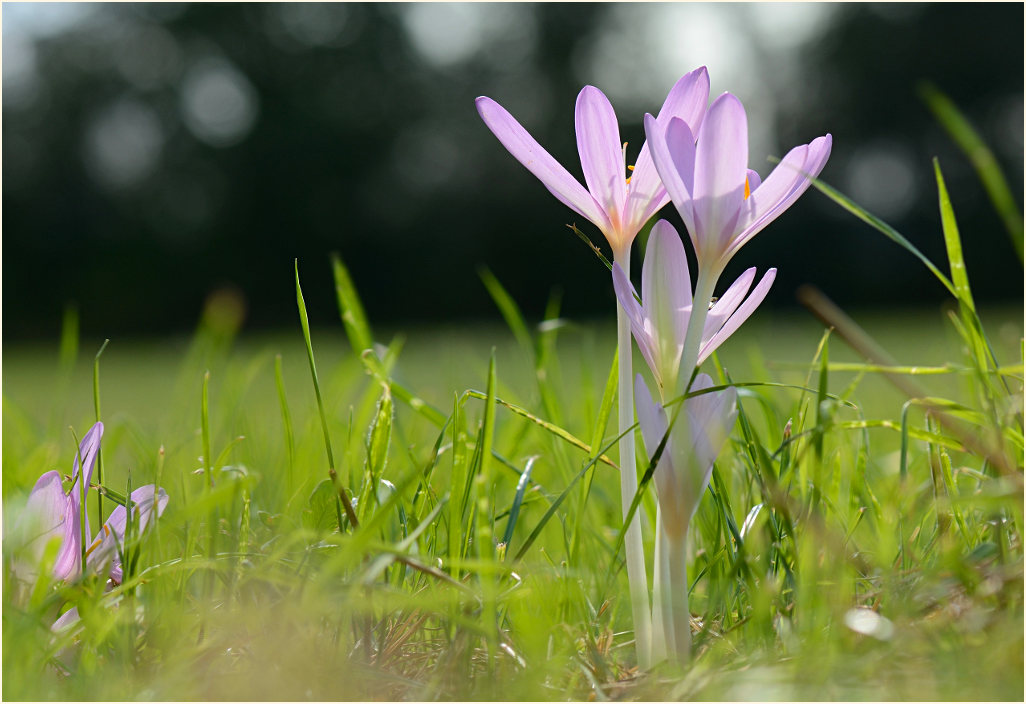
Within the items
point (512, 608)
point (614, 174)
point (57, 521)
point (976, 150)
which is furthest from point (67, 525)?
point (976, 150)

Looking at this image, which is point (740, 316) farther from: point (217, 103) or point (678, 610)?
point (217, 103)

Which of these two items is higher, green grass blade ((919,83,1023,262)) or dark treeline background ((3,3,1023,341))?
dark treeline background ((3,3,1023,341))

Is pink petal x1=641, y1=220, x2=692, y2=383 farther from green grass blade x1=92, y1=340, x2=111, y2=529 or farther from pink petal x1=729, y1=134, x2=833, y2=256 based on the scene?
green grass blade x1=92, y1=340, x2=111, y2=529

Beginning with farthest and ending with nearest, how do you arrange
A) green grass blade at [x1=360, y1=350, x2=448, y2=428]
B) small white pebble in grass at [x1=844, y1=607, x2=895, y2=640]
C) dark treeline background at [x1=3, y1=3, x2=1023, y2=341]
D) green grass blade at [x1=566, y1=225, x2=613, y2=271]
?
1. dark treeline background at [x1=3, y1=3, x2=1023, y2=341]
2. green grass blade at [x1=360, y1=350, x2=448, y2=428]
3. green grass blade at [x1=566, y1=225, x2=613, y2=271]
4. small white pebble in grass at [x1=844, y1=607, x2=895, y2=640]

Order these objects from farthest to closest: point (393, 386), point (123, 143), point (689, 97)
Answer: point (123, 143) < point (393, 386) < point (689, 97)

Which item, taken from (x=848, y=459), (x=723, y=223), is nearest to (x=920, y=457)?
(x=848, y=459)

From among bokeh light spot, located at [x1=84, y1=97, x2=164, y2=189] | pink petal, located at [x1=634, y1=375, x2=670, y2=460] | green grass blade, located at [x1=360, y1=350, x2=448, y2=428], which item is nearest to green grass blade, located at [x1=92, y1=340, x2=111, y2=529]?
green grass blade, located at [x1=360, y1=350, x2=448, y2=428]
